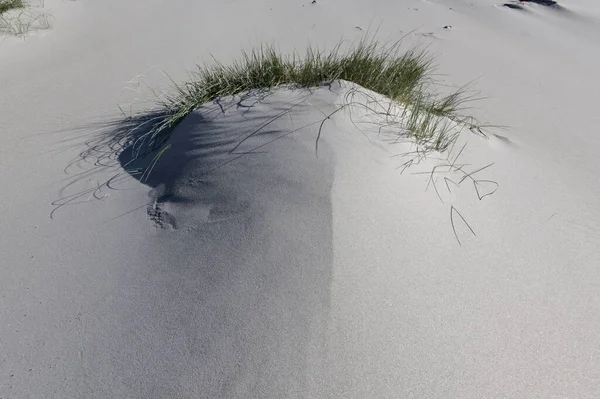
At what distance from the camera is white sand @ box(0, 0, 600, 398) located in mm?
1305

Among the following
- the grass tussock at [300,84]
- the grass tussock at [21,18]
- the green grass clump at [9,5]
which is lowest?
the grass tussock at [21,18]

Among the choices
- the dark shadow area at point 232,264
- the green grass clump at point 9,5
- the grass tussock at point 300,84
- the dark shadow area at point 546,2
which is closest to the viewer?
the dark shadow area at point 232,264

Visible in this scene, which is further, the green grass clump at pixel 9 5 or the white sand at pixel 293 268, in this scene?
the green grass clump at pixel 9 5

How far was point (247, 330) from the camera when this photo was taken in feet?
4.49

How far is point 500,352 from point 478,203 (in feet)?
2.51

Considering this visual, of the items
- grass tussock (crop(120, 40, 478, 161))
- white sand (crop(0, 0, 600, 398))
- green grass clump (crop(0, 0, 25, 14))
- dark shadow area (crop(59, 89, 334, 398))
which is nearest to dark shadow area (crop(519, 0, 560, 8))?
white sand (crop(0, 0, 600, 398))

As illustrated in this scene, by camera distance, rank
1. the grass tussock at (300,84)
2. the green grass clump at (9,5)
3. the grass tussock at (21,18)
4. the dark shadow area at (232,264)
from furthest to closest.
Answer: the green grass clump at (9,5) → the grass tussock at (21,18) → the grass tussock at (300,84) → the dark shadow area at (232,264)

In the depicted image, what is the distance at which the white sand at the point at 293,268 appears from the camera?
1305 millimetres

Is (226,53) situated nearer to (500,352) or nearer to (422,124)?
(422,124)

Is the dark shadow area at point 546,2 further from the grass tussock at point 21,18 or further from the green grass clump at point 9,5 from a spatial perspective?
the green grass clump at point 9,5

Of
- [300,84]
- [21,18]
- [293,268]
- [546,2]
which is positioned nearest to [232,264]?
[293,268]

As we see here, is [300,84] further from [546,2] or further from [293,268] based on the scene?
[546,2]

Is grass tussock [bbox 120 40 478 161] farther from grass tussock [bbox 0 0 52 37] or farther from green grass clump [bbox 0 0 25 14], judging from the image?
green grass clump [bbox 0 0 25 14]

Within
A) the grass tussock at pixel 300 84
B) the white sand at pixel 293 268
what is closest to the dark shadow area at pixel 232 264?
the white sand at pixel 293 268
